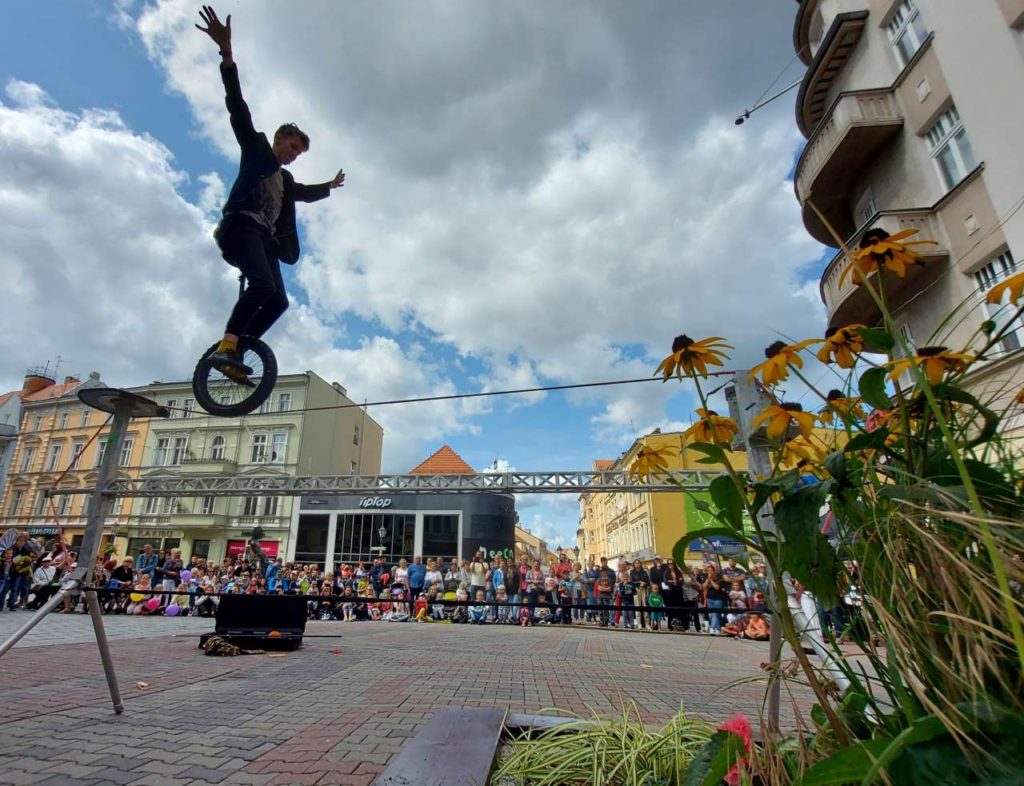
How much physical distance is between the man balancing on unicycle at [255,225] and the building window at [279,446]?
94.3 ft

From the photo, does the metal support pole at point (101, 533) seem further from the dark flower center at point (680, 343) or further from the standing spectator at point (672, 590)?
the standing spectator at point (672, 590)

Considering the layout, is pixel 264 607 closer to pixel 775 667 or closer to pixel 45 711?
pixel 45 711

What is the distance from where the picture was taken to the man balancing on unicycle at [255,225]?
3312 millimetres

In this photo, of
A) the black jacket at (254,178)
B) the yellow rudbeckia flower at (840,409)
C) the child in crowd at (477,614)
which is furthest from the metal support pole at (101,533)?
the child in crowd at (477,614)

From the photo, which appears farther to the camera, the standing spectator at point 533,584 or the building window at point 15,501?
the building window at point 15,501

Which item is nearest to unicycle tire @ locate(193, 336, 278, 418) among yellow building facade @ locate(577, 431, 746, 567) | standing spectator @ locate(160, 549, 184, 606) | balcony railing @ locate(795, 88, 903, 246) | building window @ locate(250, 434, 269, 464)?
balcony railing @ locate(795, 88, 903, 246)

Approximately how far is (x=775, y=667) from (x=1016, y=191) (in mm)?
11260

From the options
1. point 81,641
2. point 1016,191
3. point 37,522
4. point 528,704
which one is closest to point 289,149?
point 528,704

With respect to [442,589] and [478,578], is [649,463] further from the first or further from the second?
[442,589]

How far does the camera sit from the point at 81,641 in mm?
7395

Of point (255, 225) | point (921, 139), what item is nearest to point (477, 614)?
point (255, 225)

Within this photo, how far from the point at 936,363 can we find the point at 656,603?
1309 cm

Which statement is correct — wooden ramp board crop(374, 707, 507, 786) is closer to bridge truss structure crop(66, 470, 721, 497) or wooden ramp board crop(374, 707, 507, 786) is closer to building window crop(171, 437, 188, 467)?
bridge truss structure crop(66, 470, 721, 497)

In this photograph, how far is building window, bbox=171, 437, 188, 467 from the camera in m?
29.5
